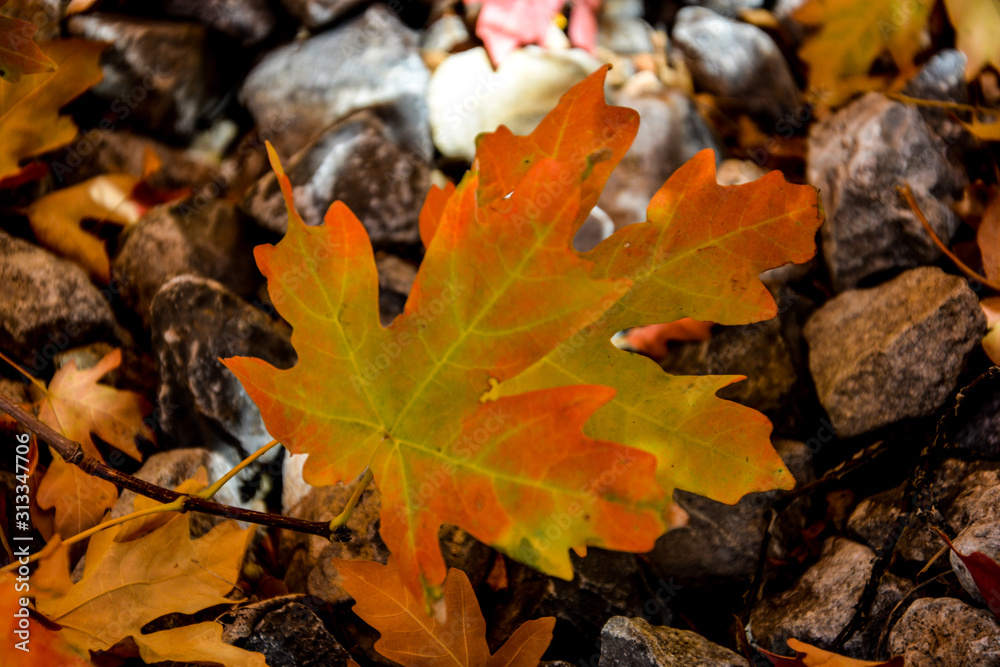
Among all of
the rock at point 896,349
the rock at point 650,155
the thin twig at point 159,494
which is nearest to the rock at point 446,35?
the rock at point 650,155

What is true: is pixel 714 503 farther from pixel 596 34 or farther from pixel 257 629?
pixel 596 34

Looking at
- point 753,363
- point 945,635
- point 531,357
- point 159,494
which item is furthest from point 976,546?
point 159,494

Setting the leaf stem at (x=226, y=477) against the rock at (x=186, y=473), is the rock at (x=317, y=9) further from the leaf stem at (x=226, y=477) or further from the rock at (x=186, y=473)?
the leaf stem at (x=226, y=477)

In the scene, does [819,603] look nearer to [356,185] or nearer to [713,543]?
[713,543]

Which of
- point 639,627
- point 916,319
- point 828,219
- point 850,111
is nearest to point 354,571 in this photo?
point 639,627

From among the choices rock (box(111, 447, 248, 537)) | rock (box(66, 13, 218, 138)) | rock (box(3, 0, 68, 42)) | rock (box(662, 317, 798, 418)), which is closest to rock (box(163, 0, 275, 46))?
rock (box(66, 13, 218, 138))
